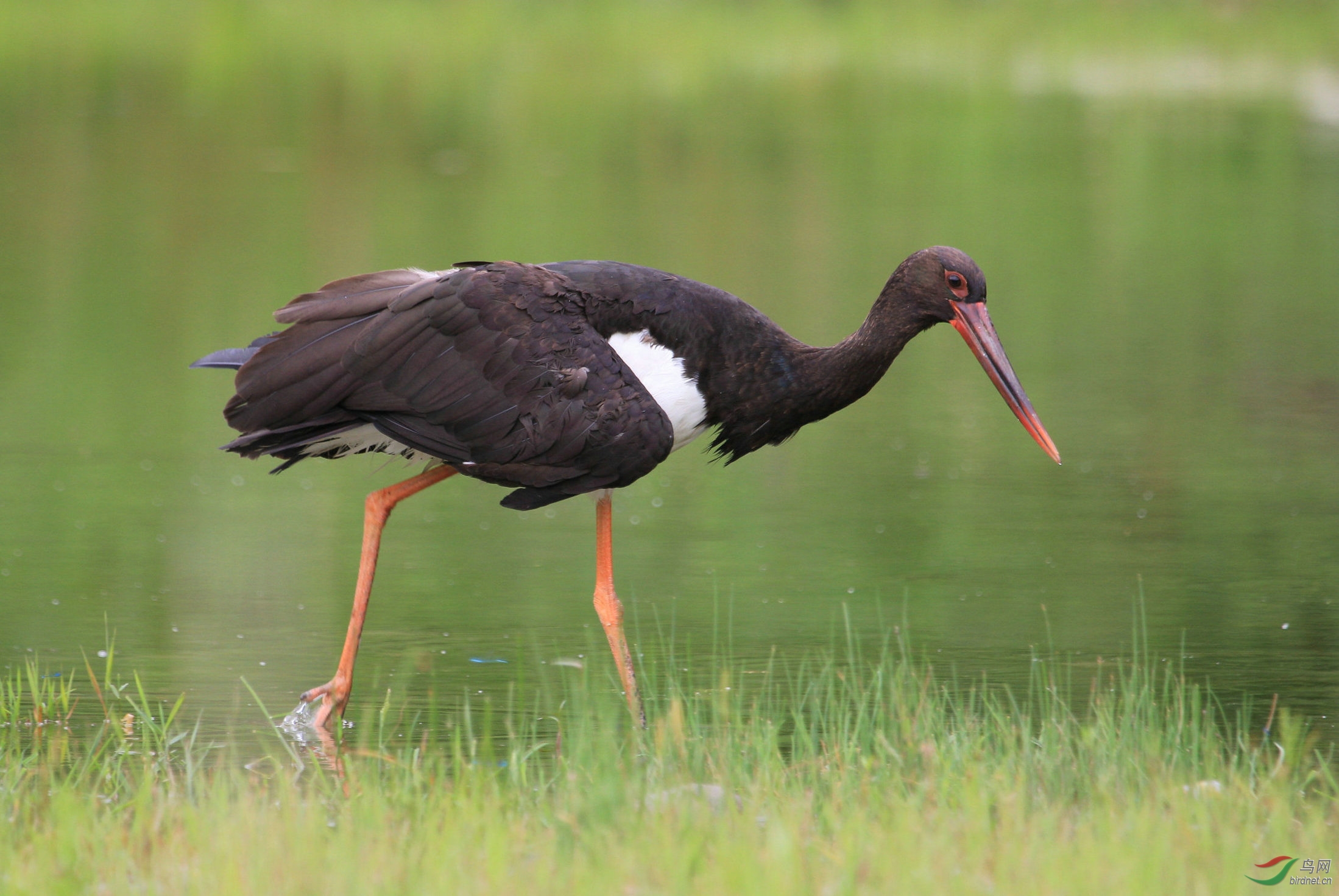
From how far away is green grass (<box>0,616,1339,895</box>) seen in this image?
13.2 ft

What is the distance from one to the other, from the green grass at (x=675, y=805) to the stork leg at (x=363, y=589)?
11 cm

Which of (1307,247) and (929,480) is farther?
(1307,247)

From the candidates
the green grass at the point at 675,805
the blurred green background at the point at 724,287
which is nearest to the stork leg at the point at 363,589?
the green grass at the point at 675,805

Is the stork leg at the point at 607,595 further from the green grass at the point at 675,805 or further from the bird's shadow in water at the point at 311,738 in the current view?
the bird's shadow in water at the point at 311,738

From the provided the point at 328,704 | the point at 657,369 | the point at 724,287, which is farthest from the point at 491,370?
the point at 724,287

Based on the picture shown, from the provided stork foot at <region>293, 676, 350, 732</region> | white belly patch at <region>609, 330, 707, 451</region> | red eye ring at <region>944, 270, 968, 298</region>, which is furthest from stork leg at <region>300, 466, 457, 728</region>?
red eye ring at <region>944, 270, 968, 298</region>

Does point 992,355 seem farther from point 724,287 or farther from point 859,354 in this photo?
point 724,287

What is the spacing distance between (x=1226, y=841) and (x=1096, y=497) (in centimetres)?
524

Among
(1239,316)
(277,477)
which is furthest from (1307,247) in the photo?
(277,477)

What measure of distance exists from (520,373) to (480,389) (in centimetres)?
13

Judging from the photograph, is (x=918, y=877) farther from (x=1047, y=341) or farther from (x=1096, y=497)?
(x=1047, y=341)

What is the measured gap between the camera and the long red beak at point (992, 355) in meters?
6.27

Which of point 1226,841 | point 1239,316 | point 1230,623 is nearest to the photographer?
point 1226,841

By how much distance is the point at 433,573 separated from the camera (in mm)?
7992
